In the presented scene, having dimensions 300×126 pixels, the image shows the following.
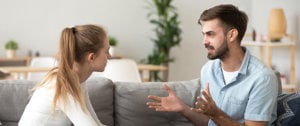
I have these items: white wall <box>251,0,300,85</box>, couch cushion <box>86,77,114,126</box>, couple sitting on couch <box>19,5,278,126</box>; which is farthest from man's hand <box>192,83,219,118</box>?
white wall <box>251,0,300,85</box>

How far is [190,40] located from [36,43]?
212 centimetres

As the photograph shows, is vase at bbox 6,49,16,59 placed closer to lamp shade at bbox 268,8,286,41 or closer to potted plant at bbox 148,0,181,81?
potted plant at bbox 148,0,181,81

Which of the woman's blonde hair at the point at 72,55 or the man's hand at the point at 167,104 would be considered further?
the man's hand at the point at 167,104

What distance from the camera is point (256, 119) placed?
2100 mm

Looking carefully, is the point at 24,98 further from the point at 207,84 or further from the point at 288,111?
the point at 288,111

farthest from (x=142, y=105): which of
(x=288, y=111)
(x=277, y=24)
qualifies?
(x=277, y=24)

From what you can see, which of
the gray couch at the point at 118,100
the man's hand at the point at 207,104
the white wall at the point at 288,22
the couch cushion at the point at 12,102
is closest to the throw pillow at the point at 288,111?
the gray couch at the point at 118,100

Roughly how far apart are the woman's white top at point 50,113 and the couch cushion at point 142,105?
0.52 meters

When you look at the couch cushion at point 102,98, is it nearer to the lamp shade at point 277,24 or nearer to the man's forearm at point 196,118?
the man's forearm at point 196,118

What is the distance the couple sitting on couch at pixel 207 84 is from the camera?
2006 mm

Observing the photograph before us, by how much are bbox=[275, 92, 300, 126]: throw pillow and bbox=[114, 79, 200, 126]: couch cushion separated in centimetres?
49

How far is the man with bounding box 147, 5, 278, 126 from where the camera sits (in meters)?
2.11

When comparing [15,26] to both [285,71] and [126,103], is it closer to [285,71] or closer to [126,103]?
[285,71]

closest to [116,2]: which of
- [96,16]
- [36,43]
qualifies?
[96,16]
